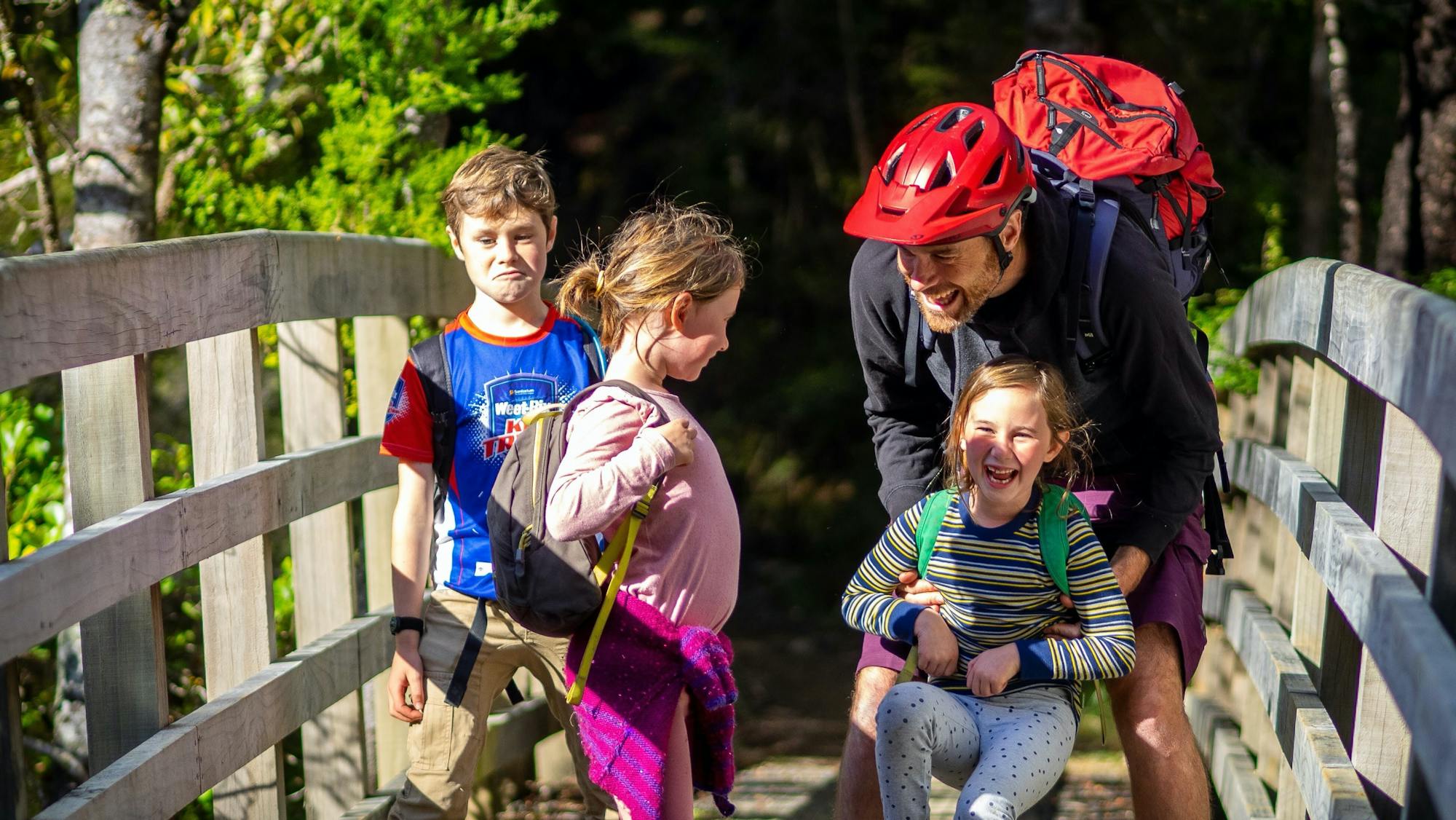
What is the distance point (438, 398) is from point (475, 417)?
0.29 ft

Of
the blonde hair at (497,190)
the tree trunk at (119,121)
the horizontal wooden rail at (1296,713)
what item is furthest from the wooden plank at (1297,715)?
the tree trunk at (119,121)

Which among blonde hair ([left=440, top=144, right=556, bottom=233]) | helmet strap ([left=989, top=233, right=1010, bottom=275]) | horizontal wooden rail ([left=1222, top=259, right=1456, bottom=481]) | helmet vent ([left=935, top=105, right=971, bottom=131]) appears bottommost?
horizontal wooden rail ([left=1222, top=259, right=1456, bottom=481])

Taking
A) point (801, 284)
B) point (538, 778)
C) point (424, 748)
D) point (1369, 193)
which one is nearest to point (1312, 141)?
point (1369, 193)

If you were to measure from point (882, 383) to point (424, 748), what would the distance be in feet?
4.21

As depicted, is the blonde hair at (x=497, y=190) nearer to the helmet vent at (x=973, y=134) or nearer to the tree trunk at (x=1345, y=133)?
the helmet vent at (x=973, y=134)

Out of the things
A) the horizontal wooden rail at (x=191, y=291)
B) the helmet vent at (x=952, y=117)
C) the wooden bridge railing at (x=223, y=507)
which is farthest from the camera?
the helmet vent at (x=952, y=117)

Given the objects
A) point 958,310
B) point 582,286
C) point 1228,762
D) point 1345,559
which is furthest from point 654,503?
point 1228,762

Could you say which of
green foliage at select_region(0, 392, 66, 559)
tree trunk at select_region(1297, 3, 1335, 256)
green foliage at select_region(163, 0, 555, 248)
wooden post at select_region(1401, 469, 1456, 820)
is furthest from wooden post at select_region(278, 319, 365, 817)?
tree trunk at select_region(1297, 3, 1335, 256)

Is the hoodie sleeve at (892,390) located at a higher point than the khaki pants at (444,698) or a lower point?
higher

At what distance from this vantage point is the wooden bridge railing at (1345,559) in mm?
1763

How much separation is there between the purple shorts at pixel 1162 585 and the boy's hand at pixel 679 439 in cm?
75

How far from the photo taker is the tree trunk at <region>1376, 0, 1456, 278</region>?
210 inches

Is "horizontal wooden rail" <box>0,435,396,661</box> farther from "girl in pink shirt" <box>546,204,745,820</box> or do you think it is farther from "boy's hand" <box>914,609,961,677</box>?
"boy's hand" <box>914,609,961,677</box>

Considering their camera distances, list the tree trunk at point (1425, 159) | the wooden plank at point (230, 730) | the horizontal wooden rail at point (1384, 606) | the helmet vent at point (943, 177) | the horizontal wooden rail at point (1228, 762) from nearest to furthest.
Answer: the horizontal wooden rail at point (1384, 606) → the wooden plank at point (230, 730) → the helmet vent at point (943, 177) → the horizontal wooden rail at point (1228, 762) → the tree trunk at point (1425, 159)
